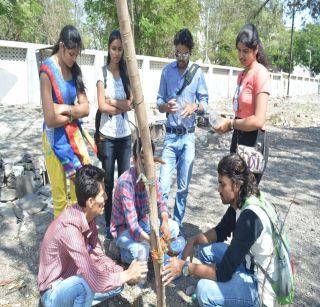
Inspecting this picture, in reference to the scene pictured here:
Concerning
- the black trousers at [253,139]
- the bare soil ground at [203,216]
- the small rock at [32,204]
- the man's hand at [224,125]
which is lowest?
the bare soil ground at [203,216]

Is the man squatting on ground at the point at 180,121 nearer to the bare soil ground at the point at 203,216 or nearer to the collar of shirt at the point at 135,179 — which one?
the collar of shirt at the point at 135,179

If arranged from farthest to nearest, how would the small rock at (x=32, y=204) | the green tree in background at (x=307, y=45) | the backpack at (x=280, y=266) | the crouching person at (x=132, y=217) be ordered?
1. the green tree in background at (x=307, y=45)
2. the small rock at (x=32, y=204)
3. the crouching person at (x=132, y=217)
4. the backpack at (x=280, y=266)

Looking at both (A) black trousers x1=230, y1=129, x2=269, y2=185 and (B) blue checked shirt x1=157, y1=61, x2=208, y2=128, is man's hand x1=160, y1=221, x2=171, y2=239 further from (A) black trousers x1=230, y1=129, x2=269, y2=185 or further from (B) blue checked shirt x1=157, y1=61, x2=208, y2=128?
(B) blue checked shirt x1=157, y1=61, x2=208, y2=128

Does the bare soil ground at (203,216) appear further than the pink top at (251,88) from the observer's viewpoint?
Yes

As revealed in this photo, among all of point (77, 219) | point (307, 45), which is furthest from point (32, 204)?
point (307, 45)

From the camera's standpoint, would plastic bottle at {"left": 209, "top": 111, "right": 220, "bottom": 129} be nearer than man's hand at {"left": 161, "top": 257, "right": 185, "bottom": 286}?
No

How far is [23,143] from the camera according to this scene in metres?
7.02

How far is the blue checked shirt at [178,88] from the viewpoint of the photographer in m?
3.33

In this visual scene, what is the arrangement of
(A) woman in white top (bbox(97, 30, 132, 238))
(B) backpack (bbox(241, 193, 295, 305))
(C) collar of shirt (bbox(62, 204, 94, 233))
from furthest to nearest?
(A) woman in white top (bbox(97, 30, 132, 238)) → (C) collar of shirt (bbox(62, 204, 94, 233)) → (B) backpack (bbox(241, 193, 295, 305))

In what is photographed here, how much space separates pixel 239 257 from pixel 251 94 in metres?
1.20

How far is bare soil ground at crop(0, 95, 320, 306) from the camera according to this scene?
2.81 meters

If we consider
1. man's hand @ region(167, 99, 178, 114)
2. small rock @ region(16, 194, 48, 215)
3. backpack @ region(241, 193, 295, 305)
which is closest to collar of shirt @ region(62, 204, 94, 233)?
backpack @ region(241, 193, 295, 305)

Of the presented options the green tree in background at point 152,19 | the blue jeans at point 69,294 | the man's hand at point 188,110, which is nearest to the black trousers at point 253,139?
the man's hand at point 188,110

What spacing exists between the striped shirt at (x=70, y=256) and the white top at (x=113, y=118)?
3.39 feet
